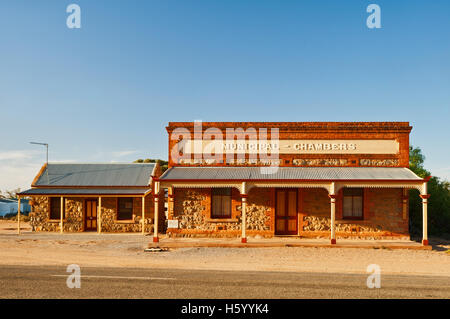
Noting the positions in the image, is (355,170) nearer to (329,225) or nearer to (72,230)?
(329,225)

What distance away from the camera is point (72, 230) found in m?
22.2

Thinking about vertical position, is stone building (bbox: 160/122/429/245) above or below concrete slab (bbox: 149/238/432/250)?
above

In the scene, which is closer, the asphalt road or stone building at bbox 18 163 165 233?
the asphalt road

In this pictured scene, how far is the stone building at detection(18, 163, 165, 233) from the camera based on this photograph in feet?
71.7

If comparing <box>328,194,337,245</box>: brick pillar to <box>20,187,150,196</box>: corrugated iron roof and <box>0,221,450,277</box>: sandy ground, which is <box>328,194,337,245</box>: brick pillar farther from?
<box>20,187,150,196</box>: corrugated iron roof

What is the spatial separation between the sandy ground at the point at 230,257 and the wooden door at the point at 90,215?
4636mm

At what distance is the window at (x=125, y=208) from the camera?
22.3 m

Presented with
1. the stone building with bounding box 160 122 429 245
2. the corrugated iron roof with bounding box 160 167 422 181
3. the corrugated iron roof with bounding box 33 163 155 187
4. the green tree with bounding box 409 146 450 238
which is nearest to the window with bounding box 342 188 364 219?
the stone building with bounding box 160 122 429 245

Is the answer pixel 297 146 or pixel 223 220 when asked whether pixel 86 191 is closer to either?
pixel 223 220

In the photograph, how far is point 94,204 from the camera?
74.0 ft

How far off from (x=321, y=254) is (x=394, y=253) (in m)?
3.28

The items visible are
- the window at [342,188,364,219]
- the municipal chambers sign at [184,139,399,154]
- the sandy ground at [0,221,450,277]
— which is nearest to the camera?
the sandy ground at [0,221,450,277]

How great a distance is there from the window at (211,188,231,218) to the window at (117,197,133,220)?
7010mm
